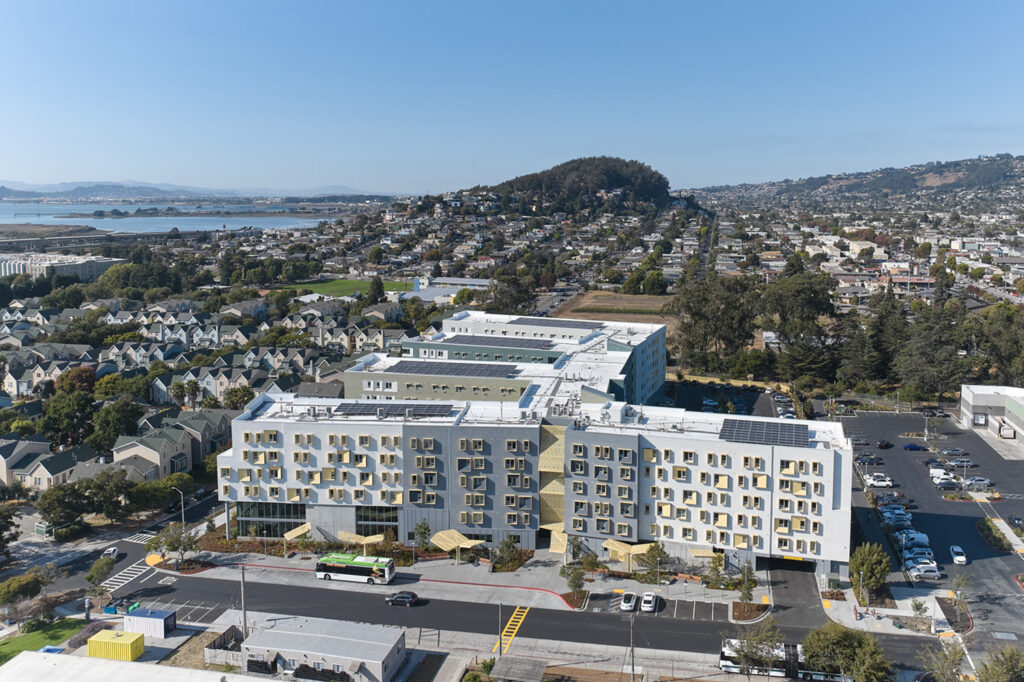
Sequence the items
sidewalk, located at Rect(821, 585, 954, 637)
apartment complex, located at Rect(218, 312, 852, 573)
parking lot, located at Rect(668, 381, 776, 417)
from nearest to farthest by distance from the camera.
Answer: sidewalk, located at Rect(821, 585, 954, 637) < apartment complex, located at Rect(218, 312, 852, 573) < parking lot, located at Rect(668, 381, 776, 417)

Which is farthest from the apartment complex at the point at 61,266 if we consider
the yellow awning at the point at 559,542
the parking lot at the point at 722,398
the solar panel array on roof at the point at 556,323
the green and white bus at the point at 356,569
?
the yellow awning at the point at 559,542

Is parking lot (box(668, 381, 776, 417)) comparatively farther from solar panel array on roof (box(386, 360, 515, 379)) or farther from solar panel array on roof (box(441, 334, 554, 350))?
solar panel array on roof (box(386, 360, 515, 379))

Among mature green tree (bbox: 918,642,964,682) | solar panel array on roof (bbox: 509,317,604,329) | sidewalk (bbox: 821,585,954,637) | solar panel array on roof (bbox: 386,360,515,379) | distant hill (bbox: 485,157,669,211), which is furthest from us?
distant hill (bbox: 485,157,669,211)

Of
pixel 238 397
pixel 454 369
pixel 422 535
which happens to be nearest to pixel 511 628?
pixel 422 535

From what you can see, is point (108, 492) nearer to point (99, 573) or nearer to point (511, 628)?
point (99, 573)

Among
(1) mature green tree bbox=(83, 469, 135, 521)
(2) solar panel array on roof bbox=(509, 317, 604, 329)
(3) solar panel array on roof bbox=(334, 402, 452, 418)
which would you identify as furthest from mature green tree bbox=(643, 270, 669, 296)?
(1) mature green tree bbox=(83, 469, 135, 521)

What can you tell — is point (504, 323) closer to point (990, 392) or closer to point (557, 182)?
point (990, 392)
